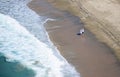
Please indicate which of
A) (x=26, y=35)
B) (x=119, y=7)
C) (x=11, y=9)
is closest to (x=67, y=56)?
(x=26, y=35)

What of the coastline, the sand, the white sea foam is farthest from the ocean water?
the coastline

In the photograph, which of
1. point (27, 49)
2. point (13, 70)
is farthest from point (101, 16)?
point (13, 70)

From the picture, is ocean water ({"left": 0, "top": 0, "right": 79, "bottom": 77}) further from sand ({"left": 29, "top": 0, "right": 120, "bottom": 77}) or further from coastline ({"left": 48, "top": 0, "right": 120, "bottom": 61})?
coastline ({"left": 48, "top": 0, "right": 120, "bottom": 61})

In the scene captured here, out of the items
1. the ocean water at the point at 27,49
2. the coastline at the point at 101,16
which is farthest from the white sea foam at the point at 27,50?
the coastline at the point at 101,16

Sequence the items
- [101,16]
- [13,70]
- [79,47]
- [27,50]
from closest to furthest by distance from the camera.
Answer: [13,70] → [79,47] → [27,50] → [101,16]

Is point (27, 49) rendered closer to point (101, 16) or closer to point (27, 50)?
point (27, 50)

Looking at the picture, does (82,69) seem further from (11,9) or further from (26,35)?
(11,9)
